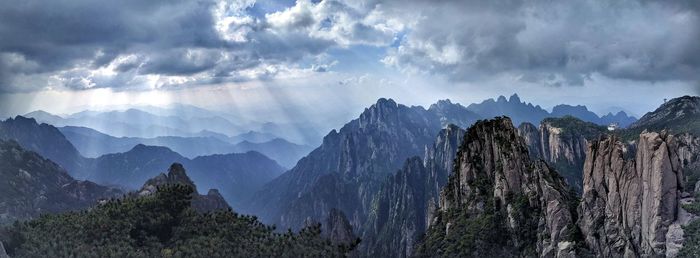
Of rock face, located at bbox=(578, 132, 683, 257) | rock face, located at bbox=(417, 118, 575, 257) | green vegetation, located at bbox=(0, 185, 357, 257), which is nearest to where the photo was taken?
green vegetation, located at bbox=(0, 185, 357, 257)

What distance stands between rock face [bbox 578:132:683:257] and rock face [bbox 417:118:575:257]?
4.87 metres

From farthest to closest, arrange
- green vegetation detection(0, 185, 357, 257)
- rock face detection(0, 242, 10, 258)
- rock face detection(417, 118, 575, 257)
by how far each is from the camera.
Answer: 1. rock face detection(417, 118, 575, 257)
2. green vegetation detection(0, 185, 357, 257)
3. rock face detection(0, 242, 10, 258)

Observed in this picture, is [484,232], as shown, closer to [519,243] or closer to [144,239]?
[519,243]

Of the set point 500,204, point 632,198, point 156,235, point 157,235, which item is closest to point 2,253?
point 156,235

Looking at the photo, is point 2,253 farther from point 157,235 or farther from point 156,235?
point 157,235

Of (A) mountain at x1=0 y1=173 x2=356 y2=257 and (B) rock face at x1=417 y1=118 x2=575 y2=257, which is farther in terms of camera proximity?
(B) rock face at x1=417 y1=118 x2=575 y2=257

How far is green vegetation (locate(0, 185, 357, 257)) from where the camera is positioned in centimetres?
8250

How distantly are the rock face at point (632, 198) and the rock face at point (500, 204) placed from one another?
16.0ft

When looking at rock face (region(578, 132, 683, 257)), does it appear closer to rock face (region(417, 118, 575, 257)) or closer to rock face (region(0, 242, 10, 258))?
rock face (region(417, 118, 575, 257))

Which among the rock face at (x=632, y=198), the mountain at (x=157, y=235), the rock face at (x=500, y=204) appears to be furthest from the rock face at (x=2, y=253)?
the rock face at (x=632, y=198)

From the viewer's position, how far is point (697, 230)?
97125 mm

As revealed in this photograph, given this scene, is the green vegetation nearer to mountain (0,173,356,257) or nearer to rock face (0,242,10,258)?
mountain (0,173,356,257)

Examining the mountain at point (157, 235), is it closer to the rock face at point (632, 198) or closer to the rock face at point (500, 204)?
the rock face at point (500, 204)

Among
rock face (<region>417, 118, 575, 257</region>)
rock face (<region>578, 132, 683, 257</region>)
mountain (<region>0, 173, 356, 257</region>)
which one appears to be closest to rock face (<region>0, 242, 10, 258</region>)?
mountain (<region>0, 173, 356, 257</region>)
